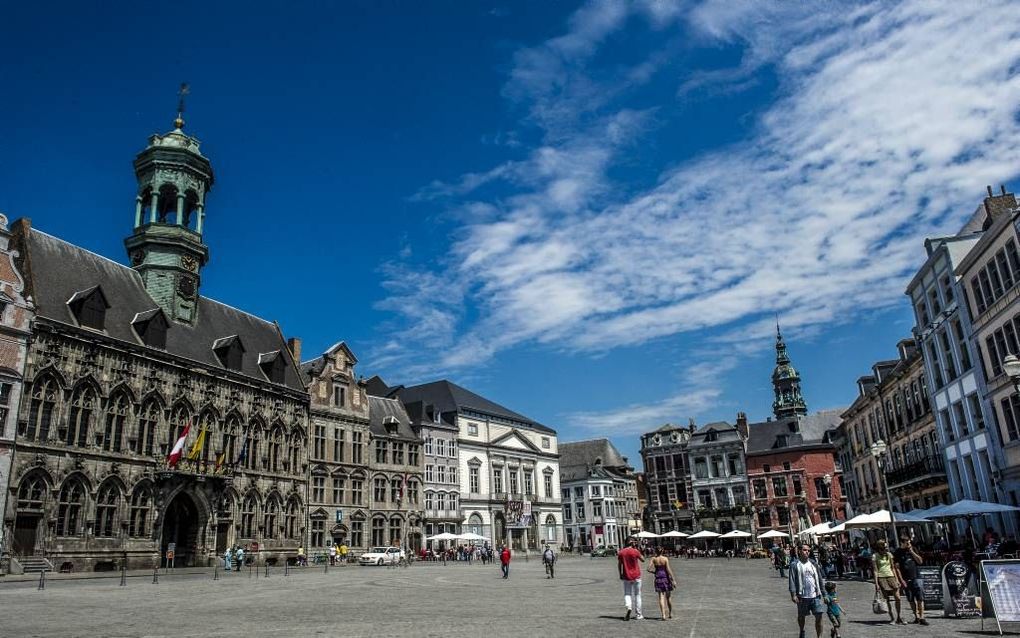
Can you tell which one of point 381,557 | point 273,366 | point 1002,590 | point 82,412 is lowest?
point 1002,590

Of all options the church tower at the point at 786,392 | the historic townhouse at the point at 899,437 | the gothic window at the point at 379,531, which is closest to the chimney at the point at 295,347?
the gothic window at the point at 379,531

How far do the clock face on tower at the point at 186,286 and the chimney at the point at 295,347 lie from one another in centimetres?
1051

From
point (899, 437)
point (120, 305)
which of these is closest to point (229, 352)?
point (120, 305)

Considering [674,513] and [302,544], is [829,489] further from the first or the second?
[302,544]

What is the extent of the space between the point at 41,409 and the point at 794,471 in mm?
70760

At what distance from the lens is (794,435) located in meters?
79.9

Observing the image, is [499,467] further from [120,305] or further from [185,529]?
[120,305]

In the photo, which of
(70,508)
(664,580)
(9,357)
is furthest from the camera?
(70,508)

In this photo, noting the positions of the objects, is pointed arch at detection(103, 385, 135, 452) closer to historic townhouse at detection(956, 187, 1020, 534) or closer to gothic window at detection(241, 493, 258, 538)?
gothic window at detection(241, 493, 258, 538)

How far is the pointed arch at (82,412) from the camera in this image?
36000 mm

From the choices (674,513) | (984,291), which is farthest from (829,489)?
(984,291)

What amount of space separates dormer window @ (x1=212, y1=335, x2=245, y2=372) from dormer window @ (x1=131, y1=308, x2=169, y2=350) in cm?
441

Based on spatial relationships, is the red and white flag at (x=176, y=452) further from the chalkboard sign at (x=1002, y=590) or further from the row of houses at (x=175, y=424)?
the chalkboard sign at (x=1002, y=590)

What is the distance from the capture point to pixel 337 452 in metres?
55.7
